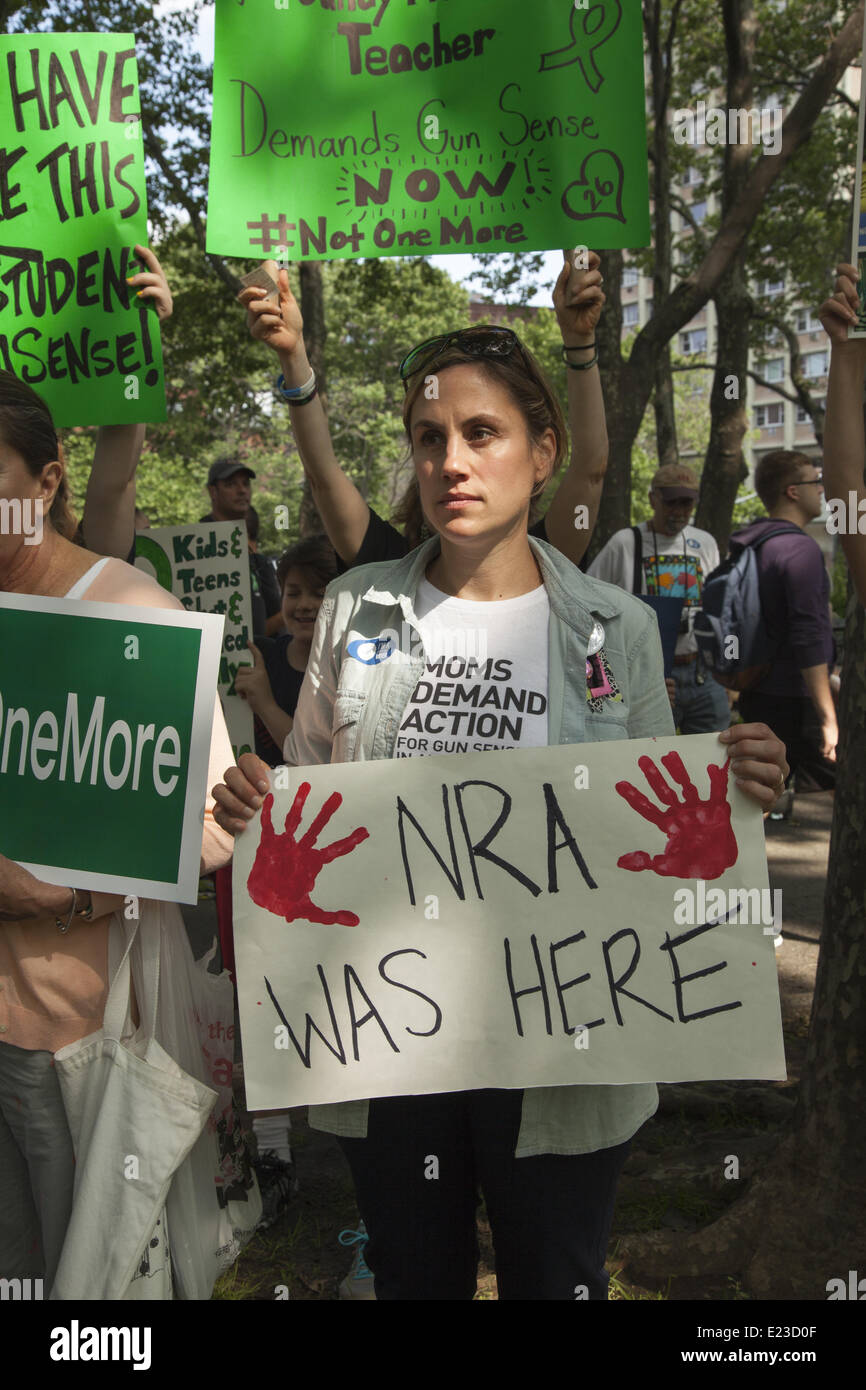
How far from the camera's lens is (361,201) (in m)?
2.67

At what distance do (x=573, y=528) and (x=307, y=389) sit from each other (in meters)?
0.61

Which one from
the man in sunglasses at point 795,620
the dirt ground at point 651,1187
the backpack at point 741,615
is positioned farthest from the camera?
the backpack at point 741,615

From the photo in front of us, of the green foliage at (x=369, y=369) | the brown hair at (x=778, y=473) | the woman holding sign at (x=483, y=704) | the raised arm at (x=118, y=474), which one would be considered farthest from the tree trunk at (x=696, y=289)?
the green foliage at (x=369, y=369)

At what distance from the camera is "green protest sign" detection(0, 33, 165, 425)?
2504 millimetres

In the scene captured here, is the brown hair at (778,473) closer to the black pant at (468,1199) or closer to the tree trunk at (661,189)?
the black pant at (468,1199)

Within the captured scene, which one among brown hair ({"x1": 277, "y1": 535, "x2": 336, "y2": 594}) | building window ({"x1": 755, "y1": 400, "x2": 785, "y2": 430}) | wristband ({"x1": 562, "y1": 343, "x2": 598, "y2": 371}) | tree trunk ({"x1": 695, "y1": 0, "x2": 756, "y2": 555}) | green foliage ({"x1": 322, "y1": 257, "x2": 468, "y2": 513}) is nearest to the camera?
wristband ({"x1": 562, "y1": 343, "x2": 598, "y2": 371})

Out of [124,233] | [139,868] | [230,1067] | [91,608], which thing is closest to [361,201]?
[124,233]

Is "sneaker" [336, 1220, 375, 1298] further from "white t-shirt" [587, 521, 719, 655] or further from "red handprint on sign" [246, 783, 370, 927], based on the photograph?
"white t-shirt" [587, 521, 719, 655]

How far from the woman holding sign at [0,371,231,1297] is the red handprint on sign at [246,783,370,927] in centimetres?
16

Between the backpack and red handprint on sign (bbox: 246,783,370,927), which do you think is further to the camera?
the backpack

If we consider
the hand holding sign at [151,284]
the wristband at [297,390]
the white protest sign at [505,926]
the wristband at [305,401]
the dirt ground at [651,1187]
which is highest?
the hand holding sign at [151,284]

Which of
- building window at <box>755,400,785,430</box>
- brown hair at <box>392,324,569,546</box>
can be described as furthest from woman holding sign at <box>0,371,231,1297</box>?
building window at <box>755,400,785,430</box>

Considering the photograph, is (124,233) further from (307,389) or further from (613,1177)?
(613,1177)

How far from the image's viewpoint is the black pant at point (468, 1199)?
6.07 ft
